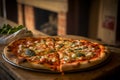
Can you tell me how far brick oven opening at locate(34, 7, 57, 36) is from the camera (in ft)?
15.6

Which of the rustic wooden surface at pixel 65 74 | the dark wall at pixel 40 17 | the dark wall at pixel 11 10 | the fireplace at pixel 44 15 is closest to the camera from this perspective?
the rustic wooden surface at pixel 65 74

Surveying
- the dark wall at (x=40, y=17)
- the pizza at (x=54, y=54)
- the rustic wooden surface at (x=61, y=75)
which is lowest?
the rustic wooden surface at (x=61, y=75)

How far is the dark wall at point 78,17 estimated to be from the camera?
390cm

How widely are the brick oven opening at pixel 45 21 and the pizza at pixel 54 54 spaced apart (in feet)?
9.46

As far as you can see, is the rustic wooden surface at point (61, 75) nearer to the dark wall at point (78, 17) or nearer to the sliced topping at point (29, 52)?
the sliced topping at point (29, 52)

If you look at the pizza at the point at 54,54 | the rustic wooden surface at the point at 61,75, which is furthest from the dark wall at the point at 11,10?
the rustic wooden surface at the point at 61,75

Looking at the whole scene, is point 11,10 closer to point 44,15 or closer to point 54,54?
point 44,15

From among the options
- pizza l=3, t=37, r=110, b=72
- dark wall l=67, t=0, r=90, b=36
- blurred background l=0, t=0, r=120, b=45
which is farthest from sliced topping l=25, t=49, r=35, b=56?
dark wall l=67, t=0, r=90, b=36

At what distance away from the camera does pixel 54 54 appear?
1535mm

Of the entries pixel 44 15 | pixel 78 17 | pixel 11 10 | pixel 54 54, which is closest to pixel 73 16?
pixel 78 17

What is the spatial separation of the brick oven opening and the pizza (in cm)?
288

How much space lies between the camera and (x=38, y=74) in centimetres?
128

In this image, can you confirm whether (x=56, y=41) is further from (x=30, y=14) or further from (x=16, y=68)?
(x=30, y=14)

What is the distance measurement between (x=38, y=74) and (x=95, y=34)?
2.85 meters
